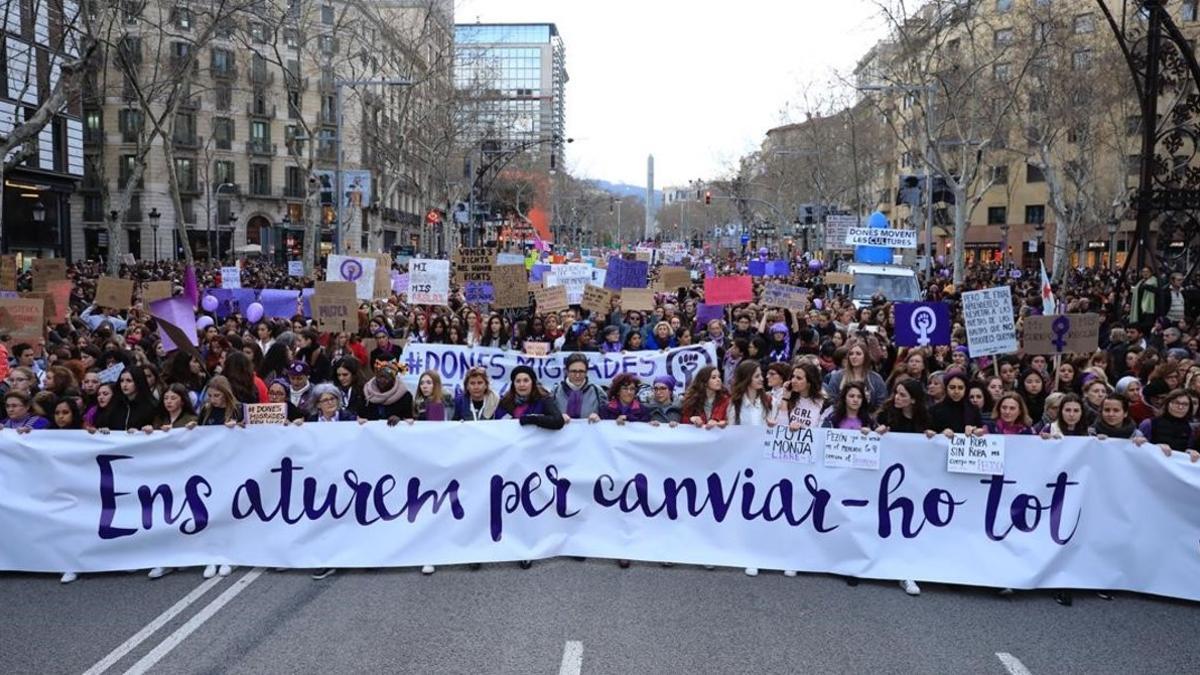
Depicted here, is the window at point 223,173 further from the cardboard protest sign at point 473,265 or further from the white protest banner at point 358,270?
the cardboard protest sign at point 473,265

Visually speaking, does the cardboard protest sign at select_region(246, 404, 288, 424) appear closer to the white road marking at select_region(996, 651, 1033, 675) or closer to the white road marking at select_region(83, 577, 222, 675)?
the white road marking at select_region(83, 577, 222, 675)

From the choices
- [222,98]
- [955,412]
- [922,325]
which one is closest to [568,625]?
[955,412]

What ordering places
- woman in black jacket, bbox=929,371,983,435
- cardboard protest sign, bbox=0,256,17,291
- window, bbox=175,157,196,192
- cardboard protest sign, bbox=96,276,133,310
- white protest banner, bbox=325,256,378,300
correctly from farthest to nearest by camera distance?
window, bbox=175,157,196,192
white protest banner, bbox=325,256,378,300
cardboard protest sign, bbox=96,276,133,310
cardboard protest sign, bbox=0,256,17,291
woman in black jacket, bbox=929,371,983,435

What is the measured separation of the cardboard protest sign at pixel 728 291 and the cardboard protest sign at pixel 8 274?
9.06 meters

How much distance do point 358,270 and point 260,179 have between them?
54.7m

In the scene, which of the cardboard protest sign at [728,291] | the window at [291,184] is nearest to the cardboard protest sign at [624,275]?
the cardboard protest sign at [728,291]

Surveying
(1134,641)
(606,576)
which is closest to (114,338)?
(606,576)

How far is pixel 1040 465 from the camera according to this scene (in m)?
6.48

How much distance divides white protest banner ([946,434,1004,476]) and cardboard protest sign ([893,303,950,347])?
4010 mm

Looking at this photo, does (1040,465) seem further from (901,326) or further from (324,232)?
(324,232)

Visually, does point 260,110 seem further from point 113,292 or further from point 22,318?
point 22,318

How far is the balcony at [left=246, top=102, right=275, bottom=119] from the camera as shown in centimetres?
6500

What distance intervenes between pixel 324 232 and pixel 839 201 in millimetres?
34083

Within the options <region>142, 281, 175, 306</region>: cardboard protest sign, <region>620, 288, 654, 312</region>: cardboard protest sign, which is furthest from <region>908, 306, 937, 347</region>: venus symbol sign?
<region>142, 281, 175, 306</region>: cardboard protest sign
